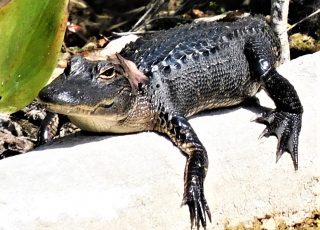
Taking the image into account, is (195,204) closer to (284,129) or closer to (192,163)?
(192,163)

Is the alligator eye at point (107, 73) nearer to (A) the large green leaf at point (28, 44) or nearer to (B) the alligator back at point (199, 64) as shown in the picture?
(B) the alligator back at point (199, 64)

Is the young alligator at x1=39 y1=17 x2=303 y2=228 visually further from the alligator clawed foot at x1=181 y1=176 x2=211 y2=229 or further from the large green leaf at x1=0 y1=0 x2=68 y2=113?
the large green leaf at x1=0 y1=0 x2=68 y2=113

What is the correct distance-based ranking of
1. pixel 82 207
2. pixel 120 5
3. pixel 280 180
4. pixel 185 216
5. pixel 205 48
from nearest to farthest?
1. pixel 82 207
2. pixel 185 216
3. pixel 280 180
4. pixel 205 48
5. pixel 120 5

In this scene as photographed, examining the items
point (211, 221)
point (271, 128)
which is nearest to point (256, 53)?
point (271, 128)

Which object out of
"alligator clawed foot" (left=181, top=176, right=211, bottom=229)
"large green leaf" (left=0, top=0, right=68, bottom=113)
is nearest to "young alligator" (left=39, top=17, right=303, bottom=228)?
"alligator clawed foot" (left=181, top=176, right=211, bottom=229)

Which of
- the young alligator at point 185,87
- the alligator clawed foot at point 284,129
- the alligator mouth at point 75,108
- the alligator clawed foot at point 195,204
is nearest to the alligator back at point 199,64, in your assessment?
the young alligator at point 185,87

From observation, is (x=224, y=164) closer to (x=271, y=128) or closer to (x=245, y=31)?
(x=271, y=128)
